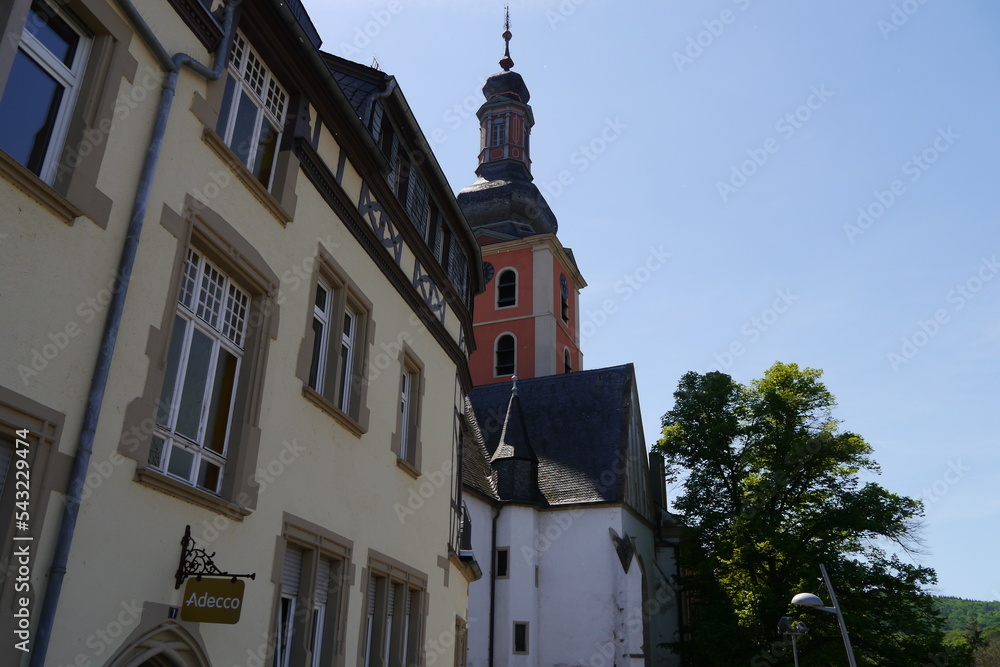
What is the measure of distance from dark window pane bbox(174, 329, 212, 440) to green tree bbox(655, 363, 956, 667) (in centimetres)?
2094

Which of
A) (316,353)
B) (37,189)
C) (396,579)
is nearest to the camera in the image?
(37,189)

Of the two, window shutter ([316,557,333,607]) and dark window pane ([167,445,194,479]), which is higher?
dark window pane ([167,445,194,479])

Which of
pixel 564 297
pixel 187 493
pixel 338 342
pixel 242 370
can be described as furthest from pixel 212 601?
pixel 564 297

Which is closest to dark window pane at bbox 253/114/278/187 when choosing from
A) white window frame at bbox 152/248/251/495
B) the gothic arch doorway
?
white window frame at bbox 152/248/251/495

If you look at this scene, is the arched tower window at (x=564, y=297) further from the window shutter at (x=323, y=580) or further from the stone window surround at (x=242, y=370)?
the stone window surround at (x=242, y=370)

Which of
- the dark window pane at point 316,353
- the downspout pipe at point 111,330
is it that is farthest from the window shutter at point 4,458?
the dark window pane at point 316,353

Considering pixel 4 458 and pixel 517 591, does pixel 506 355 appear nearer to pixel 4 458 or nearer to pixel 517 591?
pixel 517 591

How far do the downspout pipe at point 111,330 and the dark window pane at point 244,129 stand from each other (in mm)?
670

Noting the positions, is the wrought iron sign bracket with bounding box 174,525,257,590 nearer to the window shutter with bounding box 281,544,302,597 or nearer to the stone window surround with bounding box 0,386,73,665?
the stone window surround with bounding box 0,386,73,665

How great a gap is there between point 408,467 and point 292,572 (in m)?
3.04

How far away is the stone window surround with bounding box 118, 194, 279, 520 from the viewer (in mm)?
5516

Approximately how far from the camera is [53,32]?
17.1 ft

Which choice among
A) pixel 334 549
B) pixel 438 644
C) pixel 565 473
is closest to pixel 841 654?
pixel 565 473

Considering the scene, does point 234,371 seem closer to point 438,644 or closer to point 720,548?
point 438,644
